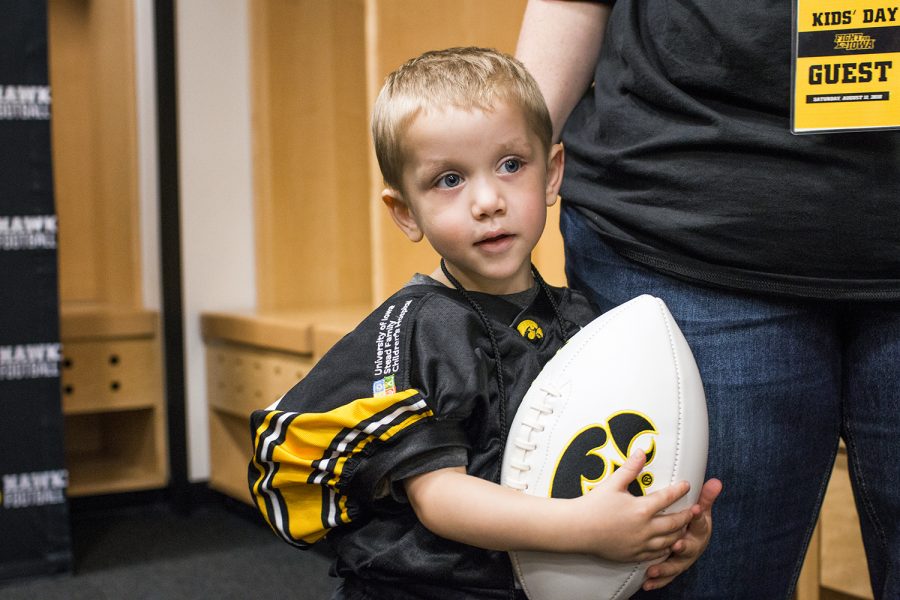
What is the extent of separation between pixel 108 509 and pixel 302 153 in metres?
1.38

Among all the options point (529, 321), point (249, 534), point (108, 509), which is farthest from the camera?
point (108, 509)

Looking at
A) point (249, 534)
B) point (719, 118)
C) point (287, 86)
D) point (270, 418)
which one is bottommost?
point (249, 534)

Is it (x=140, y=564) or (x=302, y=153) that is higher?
(x=302, y=153)

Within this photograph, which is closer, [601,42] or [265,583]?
[601,42]

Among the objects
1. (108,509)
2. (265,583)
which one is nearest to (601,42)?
(265,583)

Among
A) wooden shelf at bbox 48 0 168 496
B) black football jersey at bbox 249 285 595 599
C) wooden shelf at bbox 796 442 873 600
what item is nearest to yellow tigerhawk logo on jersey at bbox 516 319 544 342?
black football jersey at bbox 249 285 595 599

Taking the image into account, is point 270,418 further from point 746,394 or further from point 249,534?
point 249,534

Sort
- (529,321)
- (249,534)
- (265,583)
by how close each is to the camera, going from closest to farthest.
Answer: (529,321), (265,583), (249,534)

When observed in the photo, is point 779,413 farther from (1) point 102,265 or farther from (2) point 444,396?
(1) point 102,265

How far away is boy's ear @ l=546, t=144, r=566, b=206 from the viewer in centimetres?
97

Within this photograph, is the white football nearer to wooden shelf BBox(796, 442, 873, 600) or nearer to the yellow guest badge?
the yellow guest badge

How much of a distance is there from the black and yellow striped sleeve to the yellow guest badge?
405 mm

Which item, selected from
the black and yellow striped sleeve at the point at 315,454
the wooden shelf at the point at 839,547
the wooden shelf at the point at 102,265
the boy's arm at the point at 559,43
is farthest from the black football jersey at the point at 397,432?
the wooden shelf at the point at 102,265

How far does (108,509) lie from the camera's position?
3.37 metres
